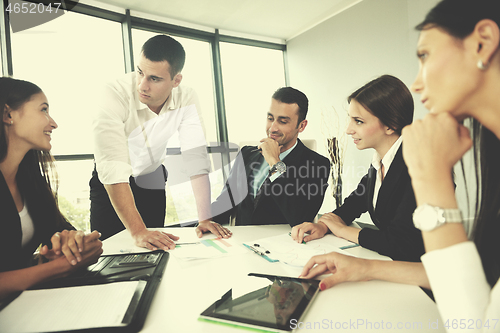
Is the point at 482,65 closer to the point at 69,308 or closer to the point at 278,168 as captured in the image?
the point at 69,308

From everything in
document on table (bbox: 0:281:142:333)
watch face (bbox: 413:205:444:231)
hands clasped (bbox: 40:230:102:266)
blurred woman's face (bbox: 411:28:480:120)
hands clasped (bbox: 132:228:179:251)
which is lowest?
document on table (bbox: 0:281:142:333)

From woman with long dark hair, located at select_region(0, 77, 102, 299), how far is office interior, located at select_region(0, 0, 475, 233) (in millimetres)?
1877

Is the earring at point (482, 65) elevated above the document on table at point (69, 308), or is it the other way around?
the earring at point (482, 65)

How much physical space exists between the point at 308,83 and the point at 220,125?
174 centimetres

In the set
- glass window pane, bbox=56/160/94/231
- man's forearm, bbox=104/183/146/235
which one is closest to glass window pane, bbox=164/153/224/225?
glass window pane, bbox=56/160/94/231

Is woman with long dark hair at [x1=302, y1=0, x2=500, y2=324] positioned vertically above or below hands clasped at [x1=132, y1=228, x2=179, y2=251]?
above

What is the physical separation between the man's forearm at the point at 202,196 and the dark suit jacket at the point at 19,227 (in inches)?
25.6

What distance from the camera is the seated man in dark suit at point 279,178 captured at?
70.5 inches

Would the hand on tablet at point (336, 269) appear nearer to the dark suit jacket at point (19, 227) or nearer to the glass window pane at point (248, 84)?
the dark suit jacket at point (19, 227)

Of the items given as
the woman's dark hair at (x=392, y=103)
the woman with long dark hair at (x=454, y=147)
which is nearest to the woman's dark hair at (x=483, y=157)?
the woman with long dark hair at (x=454, y=147)

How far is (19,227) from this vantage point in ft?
3.53

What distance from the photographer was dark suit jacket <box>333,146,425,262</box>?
1008mm

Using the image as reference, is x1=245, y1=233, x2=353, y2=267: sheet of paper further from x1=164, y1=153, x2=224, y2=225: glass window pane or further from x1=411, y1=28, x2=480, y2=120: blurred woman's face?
x1=164, y1=153, x2=224, y2=225: glass window pane

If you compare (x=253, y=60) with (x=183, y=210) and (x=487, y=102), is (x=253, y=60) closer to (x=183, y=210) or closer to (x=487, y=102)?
(x=183, y=210)
